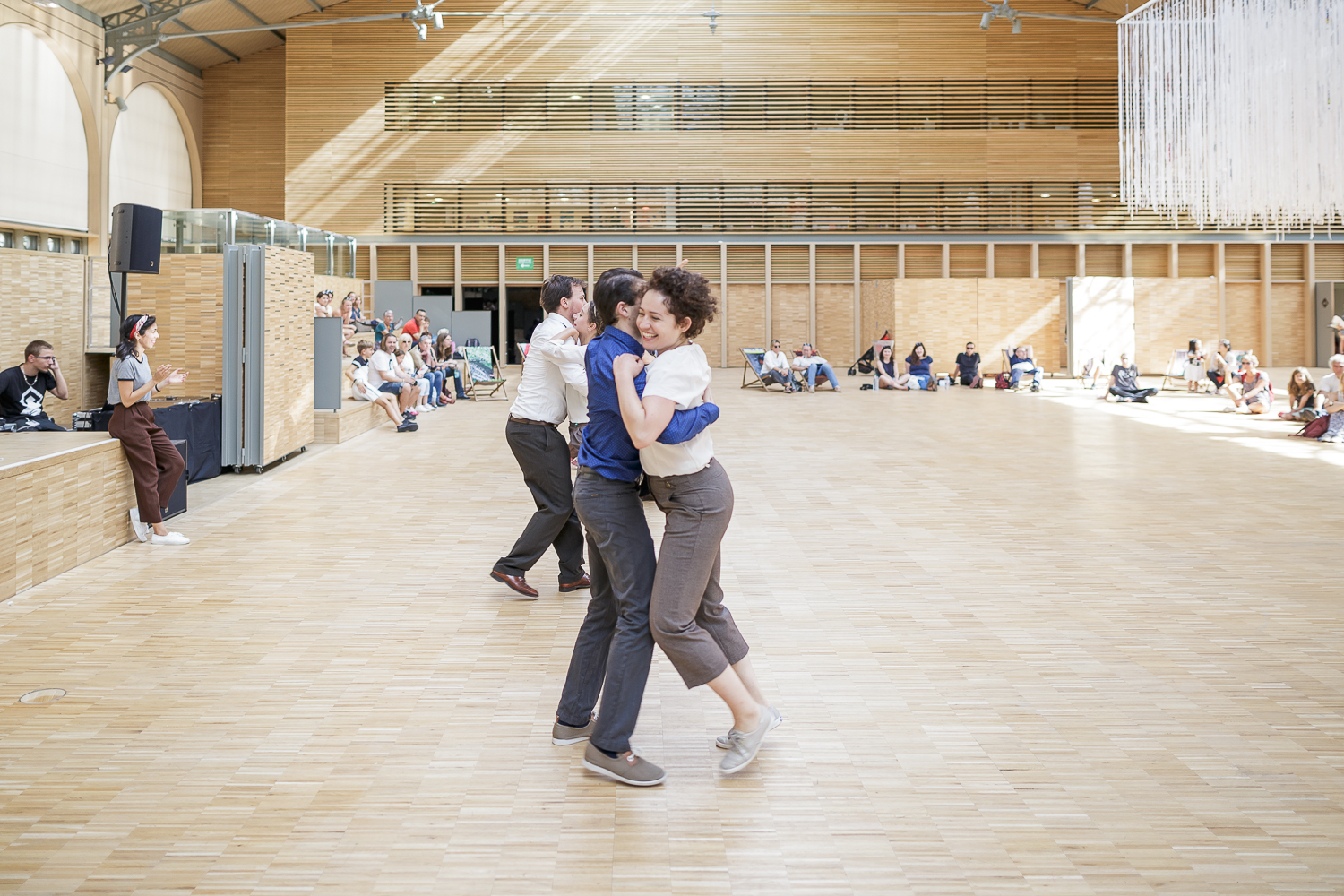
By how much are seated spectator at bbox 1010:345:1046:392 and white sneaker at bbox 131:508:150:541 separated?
56.7ft

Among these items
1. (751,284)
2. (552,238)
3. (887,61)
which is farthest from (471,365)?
(887,61)

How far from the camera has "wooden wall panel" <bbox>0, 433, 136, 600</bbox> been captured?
5.44 metres

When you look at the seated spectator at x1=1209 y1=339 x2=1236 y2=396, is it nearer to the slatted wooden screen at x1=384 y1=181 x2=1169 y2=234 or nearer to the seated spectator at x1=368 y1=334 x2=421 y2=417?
the slatted wooden screen at x1=384 y1=181 x2=1169 y2=234

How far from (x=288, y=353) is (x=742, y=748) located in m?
8.28

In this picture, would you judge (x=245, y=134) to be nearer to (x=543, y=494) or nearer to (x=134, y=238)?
(x=134, y=238)

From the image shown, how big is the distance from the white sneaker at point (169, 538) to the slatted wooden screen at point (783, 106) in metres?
22.1

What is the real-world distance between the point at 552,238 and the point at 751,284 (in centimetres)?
508

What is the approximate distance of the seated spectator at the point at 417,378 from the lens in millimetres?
15762

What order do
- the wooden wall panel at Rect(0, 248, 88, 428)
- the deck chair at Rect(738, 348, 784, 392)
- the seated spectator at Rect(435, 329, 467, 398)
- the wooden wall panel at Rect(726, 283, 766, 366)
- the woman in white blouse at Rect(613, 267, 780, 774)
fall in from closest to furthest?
the woman in white blouse at Rect(613, 267, 780, 774), the wooden wall panel at Rect(0, 248, 88, 428), the seated spectator at Rect(435, 329, 467, 398), the deck chair at Rect(738, 348, 784, 392), the wooden wall panel at Rect(726, 283, 766, 366)

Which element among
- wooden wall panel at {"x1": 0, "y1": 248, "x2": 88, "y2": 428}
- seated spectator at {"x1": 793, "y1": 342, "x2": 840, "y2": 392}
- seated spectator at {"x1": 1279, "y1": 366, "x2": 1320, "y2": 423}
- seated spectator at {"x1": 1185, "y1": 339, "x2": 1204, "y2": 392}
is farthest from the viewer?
seated spectator at {"x1": 793, "y1": 342, "x2": 840, "y2": 392}

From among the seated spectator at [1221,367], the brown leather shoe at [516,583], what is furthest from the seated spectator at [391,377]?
the seated spectator at [1221,367]

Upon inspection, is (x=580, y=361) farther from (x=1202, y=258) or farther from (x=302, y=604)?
(x=1202, y=258)

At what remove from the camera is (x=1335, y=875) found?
269 centimetres

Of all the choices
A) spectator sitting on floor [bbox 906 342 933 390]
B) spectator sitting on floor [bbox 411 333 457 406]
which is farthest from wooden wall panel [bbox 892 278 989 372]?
spectator sitting on floor [bbox 411 333 457 406]
